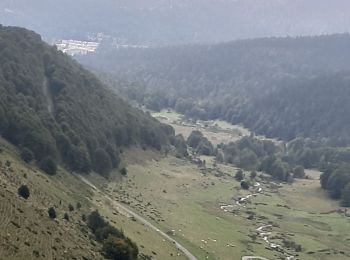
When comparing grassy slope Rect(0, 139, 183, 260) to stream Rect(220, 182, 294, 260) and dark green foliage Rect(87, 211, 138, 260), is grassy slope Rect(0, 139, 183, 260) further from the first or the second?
stream Rect(220, 182, 294, 260)

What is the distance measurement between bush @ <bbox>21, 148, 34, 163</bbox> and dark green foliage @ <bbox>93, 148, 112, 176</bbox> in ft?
90.0

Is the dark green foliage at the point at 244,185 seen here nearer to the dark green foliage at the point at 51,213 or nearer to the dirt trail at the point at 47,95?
the dirt trail at the point at 47,95

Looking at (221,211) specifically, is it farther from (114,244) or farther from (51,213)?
(114,244)

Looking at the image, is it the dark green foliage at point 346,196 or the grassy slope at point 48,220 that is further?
the dark green foliage at point 346,196

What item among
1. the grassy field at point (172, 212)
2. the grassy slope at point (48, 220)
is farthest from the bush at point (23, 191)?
the grassy field at point (172, 212)

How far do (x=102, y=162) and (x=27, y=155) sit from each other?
31825 mm

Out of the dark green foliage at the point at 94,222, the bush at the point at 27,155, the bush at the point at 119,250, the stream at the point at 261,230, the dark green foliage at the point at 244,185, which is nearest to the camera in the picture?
the bush at the point at 119,250

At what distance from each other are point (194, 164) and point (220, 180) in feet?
52.4

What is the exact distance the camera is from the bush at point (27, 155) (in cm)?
11094

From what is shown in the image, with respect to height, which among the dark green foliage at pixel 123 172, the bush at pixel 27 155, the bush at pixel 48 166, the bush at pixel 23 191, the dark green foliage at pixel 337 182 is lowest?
the dark green foliage at pixel 337 182

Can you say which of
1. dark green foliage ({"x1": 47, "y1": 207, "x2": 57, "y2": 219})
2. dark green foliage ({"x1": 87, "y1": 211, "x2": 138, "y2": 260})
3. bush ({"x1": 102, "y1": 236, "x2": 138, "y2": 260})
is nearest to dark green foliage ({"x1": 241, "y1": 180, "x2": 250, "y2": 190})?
dark green foliage ({"x1": 87, "y1": 211, "x2": 138, "y2": 260})

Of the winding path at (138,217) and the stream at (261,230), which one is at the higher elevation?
the winding path at (138,217)

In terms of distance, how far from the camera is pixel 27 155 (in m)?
112

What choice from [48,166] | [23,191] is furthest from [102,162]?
[23,191]
